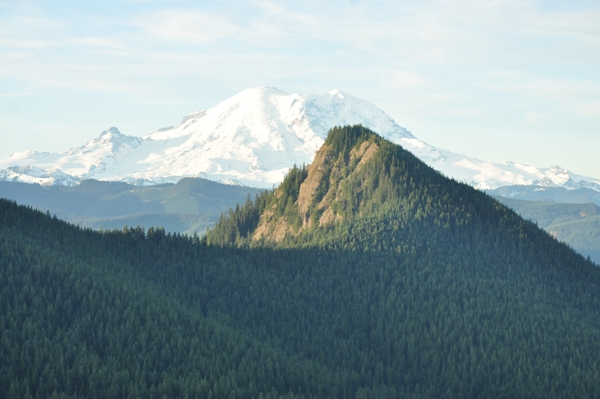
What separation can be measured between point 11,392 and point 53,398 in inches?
374

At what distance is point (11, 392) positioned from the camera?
200 metres

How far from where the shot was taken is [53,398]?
654 ft
